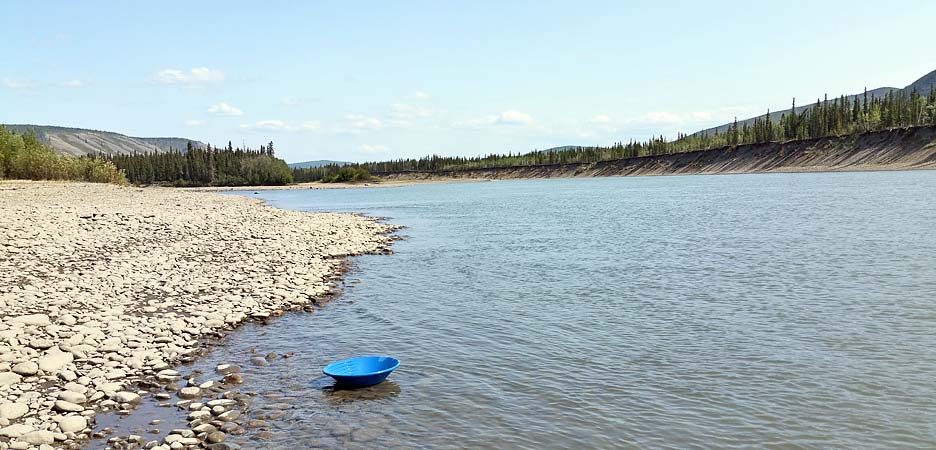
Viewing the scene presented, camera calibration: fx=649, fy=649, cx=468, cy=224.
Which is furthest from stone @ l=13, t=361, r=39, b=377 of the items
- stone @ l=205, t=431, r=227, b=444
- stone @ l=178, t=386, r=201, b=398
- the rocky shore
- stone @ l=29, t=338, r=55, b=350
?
stone @ l=205, t=431, r=227, b=444

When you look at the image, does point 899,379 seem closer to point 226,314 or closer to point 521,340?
point 521,340

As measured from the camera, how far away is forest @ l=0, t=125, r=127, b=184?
6669 centimetres

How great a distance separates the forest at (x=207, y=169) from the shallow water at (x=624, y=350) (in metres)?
148

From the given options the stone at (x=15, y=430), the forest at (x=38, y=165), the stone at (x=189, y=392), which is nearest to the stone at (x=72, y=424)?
the stone at (x=15, y=430)

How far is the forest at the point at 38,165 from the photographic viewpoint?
66.7 m

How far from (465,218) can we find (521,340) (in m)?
35.7

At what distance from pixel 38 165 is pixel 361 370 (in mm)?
73544

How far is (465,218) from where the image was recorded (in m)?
49.0

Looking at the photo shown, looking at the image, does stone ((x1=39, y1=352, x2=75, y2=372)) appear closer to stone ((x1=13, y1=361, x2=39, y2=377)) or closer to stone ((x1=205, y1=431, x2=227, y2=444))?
stone ((x1=13, y1=361, x2=39, y2=377))

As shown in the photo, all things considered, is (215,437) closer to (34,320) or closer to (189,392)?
(189,392)

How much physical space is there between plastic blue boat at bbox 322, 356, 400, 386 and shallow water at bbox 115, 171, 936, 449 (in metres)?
0.24

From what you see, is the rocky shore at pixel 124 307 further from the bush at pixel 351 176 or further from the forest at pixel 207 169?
the bush at pixel 351 176

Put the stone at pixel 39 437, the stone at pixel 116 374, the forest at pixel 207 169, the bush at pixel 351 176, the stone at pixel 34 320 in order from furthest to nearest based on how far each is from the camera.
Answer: the bush at pixel 351 176, the forest at pixel 207 169, the stone at pixel 34 320, the stone at pixel 116 374, the stone at pixel 39 437

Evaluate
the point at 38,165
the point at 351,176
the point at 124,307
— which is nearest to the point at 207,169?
the point at 351,176
